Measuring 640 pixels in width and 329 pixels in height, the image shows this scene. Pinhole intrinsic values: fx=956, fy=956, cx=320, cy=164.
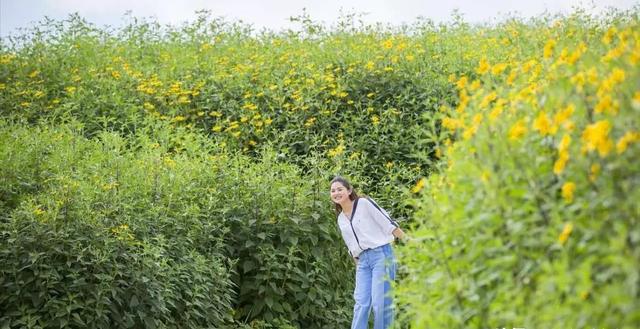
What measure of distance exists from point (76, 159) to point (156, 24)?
643 cm

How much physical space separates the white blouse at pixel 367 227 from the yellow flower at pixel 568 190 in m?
4.12

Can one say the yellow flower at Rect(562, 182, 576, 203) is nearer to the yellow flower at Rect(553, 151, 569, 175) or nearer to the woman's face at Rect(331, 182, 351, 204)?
the yellow flower at Rect(553, 151, 569, 175)

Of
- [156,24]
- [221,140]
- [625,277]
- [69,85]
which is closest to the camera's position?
[625,277]

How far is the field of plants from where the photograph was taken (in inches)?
124

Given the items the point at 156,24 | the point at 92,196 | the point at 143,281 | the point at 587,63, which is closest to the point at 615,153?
the point at 587,63

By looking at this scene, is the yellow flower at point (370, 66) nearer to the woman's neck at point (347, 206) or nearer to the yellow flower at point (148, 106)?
the yellow flower at point (148, 106)

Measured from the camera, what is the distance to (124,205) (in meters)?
6.93

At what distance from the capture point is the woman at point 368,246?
285 inches

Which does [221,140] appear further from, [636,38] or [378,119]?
[636,38]

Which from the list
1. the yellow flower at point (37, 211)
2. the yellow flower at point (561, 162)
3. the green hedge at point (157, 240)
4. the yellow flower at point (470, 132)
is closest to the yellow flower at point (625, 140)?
the yellow flower at point (561, 162)

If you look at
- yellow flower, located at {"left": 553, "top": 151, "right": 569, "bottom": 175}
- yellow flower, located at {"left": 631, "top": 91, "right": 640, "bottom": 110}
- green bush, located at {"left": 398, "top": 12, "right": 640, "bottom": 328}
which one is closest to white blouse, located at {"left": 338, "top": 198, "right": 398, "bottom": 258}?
green bush, located at {"left": 398, "top": 12, "right": 640, "bottom": 328}

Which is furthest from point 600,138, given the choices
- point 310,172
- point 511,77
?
A: point 310,172

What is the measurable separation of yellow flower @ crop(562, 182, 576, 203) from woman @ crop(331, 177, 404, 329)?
406 cm

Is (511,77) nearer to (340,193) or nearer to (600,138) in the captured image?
(600,138)
